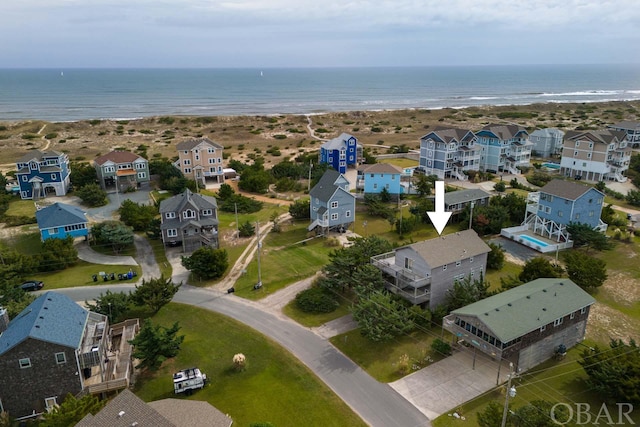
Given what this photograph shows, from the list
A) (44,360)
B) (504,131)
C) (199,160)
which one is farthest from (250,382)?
(504,131)

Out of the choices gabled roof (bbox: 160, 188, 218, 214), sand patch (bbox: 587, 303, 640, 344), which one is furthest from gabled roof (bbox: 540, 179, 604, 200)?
gabled roof (bbox: 160, 188, 218, 214)

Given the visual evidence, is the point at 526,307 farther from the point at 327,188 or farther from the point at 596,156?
the point at 596,156

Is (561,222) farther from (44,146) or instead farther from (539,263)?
(44,146)

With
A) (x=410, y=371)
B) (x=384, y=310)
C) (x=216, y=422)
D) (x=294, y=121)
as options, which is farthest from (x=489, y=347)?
(x=294, y=121)

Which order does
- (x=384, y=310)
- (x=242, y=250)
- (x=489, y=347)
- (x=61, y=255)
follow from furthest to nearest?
(x=242, y=250), (x=61, y=255), (x=384, y=310), (x=489, y=347)

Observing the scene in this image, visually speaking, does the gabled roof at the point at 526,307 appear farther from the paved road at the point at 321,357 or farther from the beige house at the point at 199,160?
the beige house at the point at 199,160

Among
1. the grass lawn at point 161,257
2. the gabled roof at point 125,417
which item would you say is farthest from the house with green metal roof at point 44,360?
the grass lawn at point 161,257
